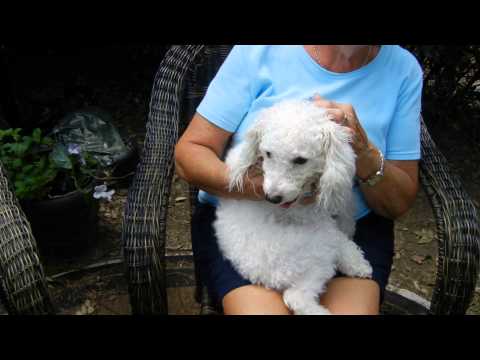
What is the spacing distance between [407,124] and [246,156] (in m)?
0.58

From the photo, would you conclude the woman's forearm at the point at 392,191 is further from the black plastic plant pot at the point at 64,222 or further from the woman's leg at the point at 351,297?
the black plastic plant pot at the point at 64,222

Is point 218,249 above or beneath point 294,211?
beneath

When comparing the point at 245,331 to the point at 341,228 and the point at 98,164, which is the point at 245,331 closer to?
the point at 341,228

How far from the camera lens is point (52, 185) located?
249 centimetres

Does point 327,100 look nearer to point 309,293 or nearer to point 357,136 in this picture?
point 357,136

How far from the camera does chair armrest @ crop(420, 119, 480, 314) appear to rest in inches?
61.4

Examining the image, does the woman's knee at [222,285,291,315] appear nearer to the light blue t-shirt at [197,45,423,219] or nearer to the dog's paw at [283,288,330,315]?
the dog's paw at [283,288,330,315]

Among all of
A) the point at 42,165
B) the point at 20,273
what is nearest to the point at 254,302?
the point at 20,273

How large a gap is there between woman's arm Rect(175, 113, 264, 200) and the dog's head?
136mm

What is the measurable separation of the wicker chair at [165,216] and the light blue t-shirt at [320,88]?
186mm
